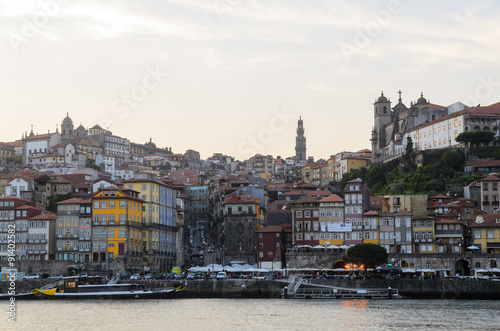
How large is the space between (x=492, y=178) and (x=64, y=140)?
114m

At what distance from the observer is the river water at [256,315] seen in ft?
196

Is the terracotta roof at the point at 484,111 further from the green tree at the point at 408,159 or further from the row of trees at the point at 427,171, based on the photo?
the green tree at the point at 408,159

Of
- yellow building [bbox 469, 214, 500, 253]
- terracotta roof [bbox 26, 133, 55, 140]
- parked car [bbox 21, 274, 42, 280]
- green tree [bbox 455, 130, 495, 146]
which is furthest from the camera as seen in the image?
terracotta roof [bbox 26, 133, 55, 140]

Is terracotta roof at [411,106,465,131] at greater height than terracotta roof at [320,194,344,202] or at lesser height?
greater

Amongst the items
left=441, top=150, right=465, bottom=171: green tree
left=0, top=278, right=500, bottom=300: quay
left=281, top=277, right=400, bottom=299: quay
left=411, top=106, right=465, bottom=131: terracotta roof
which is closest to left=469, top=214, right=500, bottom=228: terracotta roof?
left=0, top=278, right=500, bottom=300: quay

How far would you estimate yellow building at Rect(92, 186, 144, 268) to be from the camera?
97.3 meters

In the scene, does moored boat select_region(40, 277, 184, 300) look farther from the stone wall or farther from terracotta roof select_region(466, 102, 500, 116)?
terracotta roof select_region(466, 102, 500, 116)

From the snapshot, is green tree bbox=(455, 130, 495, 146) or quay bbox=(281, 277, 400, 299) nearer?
quay bbox=(281, 277, 400, 299)

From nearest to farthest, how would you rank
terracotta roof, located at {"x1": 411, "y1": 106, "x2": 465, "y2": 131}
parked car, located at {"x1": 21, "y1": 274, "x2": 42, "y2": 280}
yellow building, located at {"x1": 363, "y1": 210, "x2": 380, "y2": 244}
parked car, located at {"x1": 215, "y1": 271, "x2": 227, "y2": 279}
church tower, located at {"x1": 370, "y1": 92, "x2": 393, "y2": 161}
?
1. parked car, located at {"x1": 215, "y1": 271, "x2": 227, "y2": 279}
2. parked car, located at {"x1": 21, "y1": 274, "x2": 42, "y2": 280}
3. yellow building, located at {"x1": 363, "y1": 210, "x2": 380, "y2": 244}
4. terracotta roof, located at {"x1": 411, "y1": 106, "x2": 465, "y2": 131}
5. church tower, located at {"x1": 370, "y1": 92, "x2": 393, "y2": 161}

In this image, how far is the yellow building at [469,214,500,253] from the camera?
3703 inches

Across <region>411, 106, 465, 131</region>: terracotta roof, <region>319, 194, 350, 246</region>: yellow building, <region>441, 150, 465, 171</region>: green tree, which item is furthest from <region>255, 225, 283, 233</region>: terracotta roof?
<region>411, 106, 465, 131</region>: terracotta roof

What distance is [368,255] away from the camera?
87.2 m

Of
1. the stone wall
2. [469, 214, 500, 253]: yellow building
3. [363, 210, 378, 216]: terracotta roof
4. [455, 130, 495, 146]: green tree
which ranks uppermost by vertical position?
[455, 130, 495, 146]: green tree

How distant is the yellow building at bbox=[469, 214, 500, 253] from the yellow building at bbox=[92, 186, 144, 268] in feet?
125
